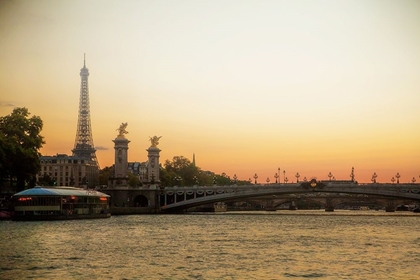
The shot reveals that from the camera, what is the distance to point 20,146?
83.6 m

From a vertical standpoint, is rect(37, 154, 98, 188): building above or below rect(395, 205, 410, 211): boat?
above

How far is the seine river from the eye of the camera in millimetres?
32750

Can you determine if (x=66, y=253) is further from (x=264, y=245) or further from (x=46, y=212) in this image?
(x=46, y=212)

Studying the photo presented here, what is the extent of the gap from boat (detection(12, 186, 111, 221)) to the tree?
497cm

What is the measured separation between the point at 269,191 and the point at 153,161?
29.7 metres

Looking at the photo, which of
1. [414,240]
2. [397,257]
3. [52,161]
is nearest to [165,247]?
[397,257]

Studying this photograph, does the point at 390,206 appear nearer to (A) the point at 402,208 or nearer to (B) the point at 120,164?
(A) the point at 402,208

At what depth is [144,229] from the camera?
63344mm

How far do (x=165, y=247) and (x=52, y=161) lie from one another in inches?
5318

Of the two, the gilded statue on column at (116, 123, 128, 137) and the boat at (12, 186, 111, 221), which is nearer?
the boat at (12, 186, 111, 221)

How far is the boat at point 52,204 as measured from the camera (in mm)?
75062

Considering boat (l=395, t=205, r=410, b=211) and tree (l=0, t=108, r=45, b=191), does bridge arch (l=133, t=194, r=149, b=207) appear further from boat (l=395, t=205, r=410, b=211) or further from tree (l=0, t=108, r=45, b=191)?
boat (l=395, t=205, r=410, b=211)

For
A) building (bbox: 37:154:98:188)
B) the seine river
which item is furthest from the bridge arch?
building (bbox: 37:154:98:188)

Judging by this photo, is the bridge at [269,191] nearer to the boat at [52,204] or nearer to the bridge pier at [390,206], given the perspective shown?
the boat at [52,204]
